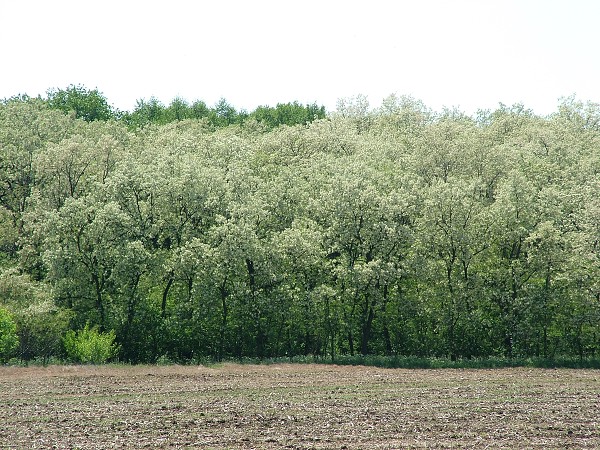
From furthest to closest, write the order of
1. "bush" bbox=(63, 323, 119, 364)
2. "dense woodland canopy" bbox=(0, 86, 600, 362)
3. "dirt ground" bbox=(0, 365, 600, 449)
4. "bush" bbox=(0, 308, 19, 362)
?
"dense woodland canopy" bbox=(0, 86, 600, 362) → "bush" bbox=(63, 323, 119, 364) → "bush" bbox=(0, 308, 19, 362) → "dirt ground" bbox=(0, 365, 600, 449)

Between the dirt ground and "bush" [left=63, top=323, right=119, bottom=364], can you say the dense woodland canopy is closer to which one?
"bush" [left=63, top=323, right=119, bottom=364]

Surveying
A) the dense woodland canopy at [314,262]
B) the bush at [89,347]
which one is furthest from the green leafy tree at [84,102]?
the bush at [89,347]

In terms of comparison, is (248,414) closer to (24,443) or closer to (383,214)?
(24,443)

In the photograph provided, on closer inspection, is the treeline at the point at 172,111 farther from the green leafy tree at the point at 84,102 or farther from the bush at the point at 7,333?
the bush at the point at 7,333

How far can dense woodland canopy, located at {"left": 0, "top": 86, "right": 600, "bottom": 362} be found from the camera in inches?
2442

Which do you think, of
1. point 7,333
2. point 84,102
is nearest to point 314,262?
point 7,333

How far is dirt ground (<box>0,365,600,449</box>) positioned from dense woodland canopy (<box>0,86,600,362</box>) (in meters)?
12.0

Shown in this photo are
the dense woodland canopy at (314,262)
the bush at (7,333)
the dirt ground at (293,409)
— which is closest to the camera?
the dirt ground at (293,409)

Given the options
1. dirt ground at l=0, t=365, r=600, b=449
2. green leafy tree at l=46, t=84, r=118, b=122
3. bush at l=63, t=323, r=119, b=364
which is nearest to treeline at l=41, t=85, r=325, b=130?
green leafy tree at l=46, t=84, r=118, b=122

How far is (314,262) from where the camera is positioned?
63.0 meters

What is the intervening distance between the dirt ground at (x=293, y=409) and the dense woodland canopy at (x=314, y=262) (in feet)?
39.3

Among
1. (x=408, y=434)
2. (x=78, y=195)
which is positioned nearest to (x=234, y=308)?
(x=78, y=195)

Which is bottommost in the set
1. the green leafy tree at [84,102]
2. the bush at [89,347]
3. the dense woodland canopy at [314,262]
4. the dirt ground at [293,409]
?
the dirt ground at [293,409]

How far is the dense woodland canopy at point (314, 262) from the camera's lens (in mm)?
62031
